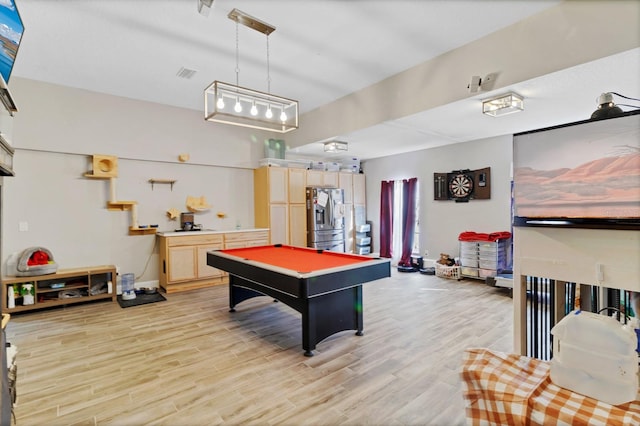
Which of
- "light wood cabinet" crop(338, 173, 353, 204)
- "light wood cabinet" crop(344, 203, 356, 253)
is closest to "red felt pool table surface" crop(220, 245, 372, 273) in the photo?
"light wood cabinet" crop(344, 203, 356, 253)

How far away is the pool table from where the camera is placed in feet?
9.03

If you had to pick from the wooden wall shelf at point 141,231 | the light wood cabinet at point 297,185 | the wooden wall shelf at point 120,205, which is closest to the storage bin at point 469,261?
the light wood cabinet at point 297,185

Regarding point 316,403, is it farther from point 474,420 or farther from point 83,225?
point 83,225

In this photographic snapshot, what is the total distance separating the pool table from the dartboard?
3.64 meters

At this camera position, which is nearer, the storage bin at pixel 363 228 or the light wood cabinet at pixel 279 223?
the light wood cabinet at pixel 279 223

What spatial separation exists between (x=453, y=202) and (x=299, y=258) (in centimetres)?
406

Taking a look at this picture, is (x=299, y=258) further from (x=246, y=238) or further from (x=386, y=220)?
(x=386, y=220)

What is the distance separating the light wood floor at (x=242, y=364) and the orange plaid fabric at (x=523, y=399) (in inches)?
36.1

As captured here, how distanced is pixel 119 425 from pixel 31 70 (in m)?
4.74

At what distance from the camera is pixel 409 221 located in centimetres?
708

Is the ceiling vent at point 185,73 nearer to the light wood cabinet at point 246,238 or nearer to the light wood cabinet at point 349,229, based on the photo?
the light wood cabinet at point 246,238

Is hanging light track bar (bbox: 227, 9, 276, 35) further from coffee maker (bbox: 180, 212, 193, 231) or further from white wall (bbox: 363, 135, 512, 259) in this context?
white wall (bbox: 363, 135, 512, 259)

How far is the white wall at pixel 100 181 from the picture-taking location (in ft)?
14.9

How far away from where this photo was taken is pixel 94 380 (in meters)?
2.56
